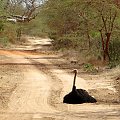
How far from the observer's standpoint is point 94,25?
2866cm

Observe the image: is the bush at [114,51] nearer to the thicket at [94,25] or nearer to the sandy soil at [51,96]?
the thicket at [94,25]

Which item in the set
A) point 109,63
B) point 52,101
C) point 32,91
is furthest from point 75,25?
point 52,101

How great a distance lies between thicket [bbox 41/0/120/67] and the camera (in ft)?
83.1

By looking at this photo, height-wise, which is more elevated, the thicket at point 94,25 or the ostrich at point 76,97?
the thicket at point 94,25

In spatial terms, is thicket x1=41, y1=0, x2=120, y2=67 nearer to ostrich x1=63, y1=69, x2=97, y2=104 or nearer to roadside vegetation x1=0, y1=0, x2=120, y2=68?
roadside vegetation x1=0, y1=0, x2=120, y2=68

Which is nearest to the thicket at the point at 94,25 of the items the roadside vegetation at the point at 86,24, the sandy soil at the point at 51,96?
the roadside vegetation at the point at 86,24

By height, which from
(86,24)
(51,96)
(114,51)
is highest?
(86,24)

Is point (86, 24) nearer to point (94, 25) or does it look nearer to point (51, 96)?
point (94, 25)

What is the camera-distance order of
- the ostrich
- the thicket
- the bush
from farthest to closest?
the bush, the thicket, the ostrich

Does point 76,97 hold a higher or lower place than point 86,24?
lower

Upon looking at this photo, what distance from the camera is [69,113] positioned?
11195mm

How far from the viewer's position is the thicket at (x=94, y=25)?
2532 centimetres

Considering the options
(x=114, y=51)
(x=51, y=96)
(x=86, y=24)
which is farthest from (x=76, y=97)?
(x=86, y=24)

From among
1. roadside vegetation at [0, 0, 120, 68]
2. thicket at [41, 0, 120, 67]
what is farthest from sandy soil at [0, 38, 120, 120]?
thicket at [41, 0, 120, 67]
